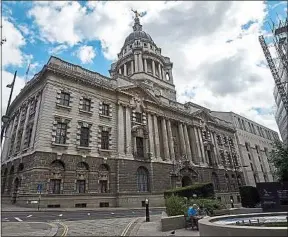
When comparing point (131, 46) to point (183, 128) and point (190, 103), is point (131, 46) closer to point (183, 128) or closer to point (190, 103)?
point (190, 103)

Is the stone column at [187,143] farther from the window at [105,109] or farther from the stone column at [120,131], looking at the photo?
the window at [105,109]

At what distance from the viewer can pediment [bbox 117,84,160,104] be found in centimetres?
3353

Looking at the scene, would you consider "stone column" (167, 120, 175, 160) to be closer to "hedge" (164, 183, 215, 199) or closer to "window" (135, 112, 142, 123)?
"window" (135, 112, 142, 123)

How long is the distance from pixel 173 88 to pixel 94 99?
99.1 ft

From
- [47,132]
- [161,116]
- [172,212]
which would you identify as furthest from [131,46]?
[172,212]

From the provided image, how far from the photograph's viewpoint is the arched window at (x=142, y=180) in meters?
30.1

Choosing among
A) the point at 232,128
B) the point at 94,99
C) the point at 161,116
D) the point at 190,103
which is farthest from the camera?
the point at 232,128

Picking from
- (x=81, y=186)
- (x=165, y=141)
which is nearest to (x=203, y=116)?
(x=165, y=141)

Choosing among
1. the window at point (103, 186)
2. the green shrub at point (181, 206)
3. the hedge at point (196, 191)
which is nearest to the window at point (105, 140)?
the window at point (103, 186)

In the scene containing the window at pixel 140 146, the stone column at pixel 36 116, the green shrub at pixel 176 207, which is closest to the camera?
the green shrub at pixel 176 207

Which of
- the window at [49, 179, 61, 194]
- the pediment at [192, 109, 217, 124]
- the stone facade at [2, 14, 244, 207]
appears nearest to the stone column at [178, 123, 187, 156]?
the stone facade at [2, 14, 244, 207]

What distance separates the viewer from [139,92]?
116 ft

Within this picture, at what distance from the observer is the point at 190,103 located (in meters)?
46.2

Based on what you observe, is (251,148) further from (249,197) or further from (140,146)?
(249,197)
